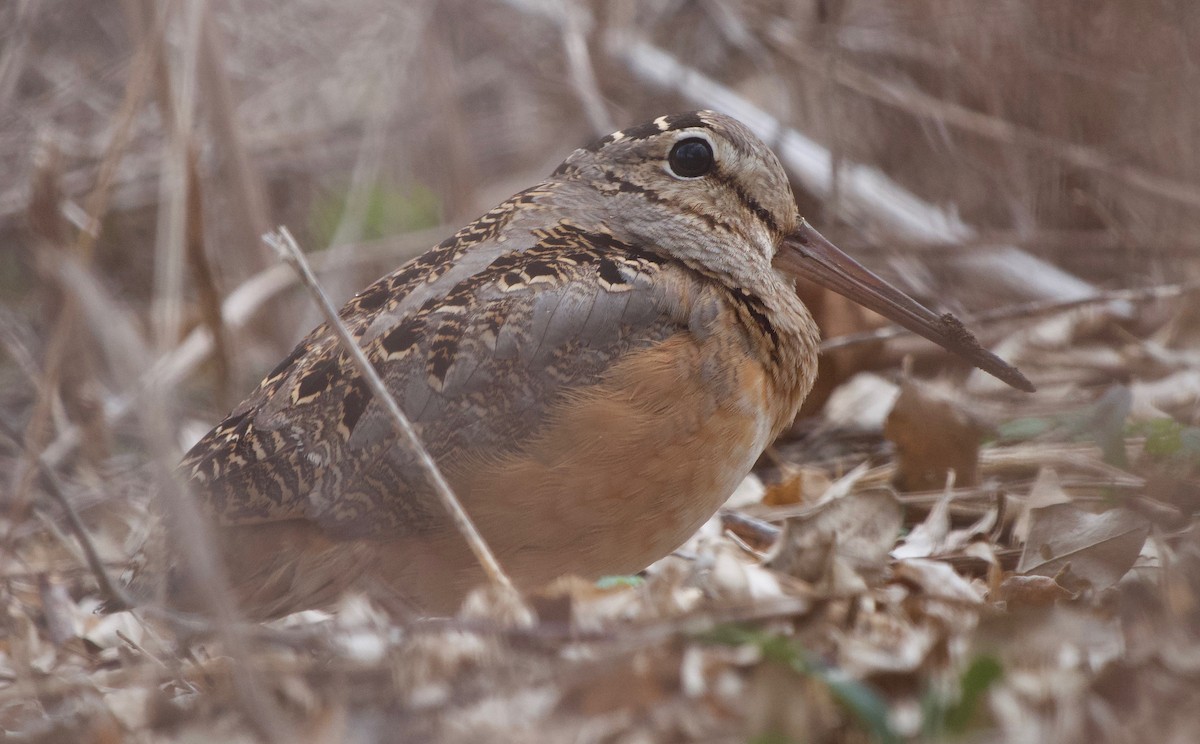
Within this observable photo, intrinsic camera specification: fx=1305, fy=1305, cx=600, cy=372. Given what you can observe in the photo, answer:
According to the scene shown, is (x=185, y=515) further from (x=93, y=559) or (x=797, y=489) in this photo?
(x=797, y=489)

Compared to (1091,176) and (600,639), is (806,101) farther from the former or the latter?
(600,639)

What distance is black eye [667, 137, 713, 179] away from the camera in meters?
3.60

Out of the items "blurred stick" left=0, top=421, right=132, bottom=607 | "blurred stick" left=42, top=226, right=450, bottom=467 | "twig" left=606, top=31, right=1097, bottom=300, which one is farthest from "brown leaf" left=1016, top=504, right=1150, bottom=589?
"blurred stick" left=42, top=226, right=450, bottom=467

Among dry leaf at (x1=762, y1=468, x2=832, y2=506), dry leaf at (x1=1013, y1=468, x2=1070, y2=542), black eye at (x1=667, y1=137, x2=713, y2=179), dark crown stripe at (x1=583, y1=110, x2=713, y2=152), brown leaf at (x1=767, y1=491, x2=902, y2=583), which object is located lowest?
dry leaf at (x1=1013, y1=468, x2=1070, y2=542)

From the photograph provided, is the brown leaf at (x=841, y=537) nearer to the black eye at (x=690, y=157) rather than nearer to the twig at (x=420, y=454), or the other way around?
the twig at (x=420, y=454)

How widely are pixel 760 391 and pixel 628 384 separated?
0.40m

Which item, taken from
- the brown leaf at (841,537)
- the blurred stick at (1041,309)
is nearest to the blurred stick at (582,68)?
the blurred stick at (1041,309)

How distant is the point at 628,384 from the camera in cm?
302

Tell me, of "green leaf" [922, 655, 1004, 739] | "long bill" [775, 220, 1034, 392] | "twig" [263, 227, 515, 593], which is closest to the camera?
"green leaf" [922, 655, 1004, 739]

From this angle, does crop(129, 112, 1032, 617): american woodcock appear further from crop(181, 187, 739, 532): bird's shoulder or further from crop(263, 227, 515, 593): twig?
crop(263, 227, 515, 593): twig

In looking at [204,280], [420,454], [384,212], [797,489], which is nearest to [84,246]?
[204,280]

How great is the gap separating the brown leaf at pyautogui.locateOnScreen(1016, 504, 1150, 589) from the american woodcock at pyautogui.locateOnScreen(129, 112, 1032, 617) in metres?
0.73

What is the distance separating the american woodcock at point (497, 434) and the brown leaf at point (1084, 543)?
2.41 feet

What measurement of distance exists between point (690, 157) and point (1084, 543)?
144 cm
